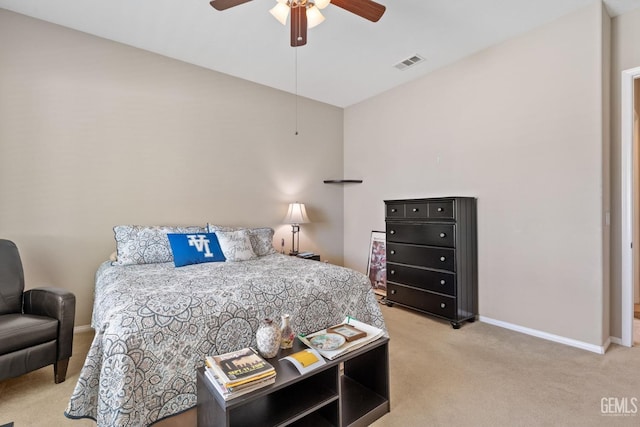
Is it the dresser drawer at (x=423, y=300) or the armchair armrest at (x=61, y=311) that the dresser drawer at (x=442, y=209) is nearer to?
the dresser drawer at (x=423, y=300)

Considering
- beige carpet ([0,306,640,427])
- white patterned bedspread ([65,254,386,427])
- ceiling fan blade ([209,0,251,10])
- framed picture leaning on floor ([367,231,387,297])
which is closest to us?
white patterned bedspread ([65,254,386,427])

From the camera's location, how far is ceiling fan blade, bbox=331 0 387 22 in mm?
2025

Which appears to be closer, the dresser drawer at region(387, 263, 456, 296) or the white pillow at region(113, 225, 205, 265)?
the white pillow at region(113, 225, 205, 265)

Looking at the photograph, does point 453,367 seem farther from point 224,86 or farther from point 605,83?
point 224,86

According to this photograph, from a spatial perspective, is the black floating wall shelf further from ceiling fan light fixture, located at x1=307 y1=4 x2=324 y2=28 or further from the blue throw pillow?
ceiling fan light fixture, located at x1=307 y1=4 x2=324 y2=28

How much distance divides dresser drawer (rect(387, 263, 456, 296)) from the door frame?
51.9 inches

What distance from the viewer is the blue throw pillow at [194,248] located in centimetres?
262

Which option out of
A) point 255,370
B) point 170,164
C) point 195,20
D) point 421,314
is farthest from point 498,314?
point 195,20

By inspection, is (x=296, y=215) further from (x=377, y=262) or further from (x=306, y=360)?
(x=306, y=360)

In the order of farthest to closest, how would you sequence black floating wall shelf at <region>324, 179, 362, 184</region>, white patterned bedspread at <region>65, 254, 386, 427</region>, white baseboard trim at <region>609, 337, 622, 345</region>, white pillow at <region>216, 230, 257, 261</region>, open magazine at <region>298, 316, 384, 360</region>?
1. black floating wall shelf at <region>324, 179, 362, 184</region>
2. white pillow at <region>216, 230, 257, 261</region>
3. white baseboard trim at <region>609, 337, 622, 345</region>
4. open magazine at <region>298, 316, 384, 360</region>
5. white patterned bedspread at <region>65, 254, 386, 427</region>

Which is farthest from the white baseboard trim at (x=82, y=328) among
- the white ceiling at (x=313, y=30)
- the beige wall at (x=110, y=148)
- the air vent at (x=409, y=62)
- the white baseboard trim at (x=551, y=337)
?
the air vent at (x=409, y=62)

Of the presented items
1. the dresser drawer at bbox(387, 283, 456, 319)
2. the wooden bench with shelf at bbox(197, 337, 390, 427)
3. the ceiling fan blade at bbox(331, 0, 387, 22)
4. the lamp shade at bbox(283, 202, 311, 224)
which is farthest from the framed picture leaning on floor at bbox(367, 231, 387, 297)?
the ceiling fan blade at bbox(331, 0, 387, 22)

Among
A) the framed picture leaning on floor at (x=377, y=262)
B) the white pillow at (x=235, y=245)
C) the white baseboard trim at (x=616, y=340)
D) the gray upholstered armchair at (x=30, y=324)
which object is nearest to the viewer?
the gray upholstered armchair at (x=30, y=324)

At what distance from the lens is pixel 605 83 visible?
2537 mm
